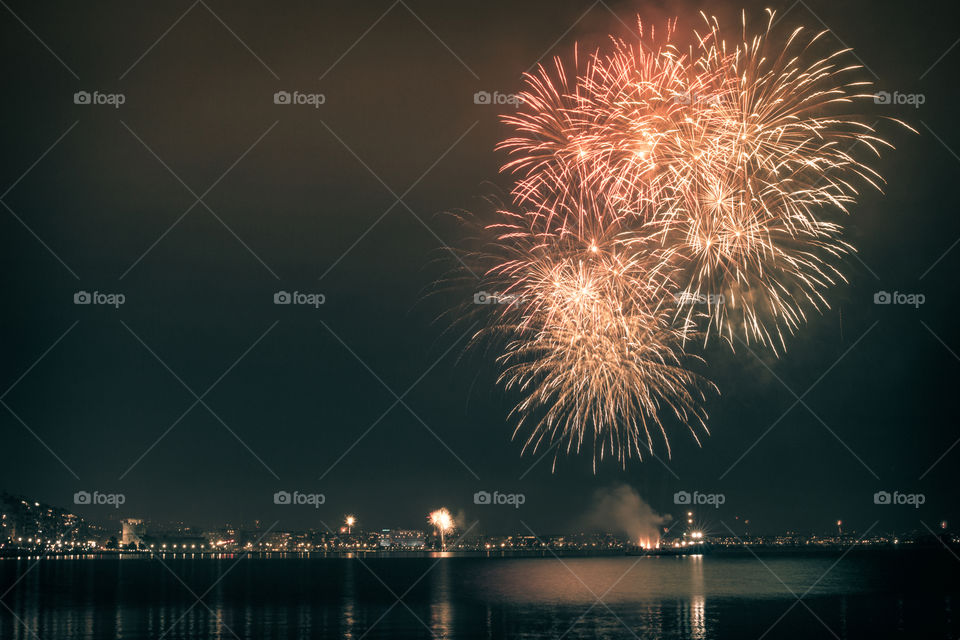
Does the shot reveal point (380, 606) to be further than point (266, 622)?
Yes

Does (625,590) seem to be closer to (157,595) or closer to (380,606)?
(380,606)

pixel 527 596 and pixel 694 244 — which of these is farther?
pixel 527 596

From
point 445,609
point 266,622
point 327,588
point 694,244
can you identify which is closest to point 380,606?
point 445,609

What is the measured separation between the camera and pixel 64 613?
56500 millimetres

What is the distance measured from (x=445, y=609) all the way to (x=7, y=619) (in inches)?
1174

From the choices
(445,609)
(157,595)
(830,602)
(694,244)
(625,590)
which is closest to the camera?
(694,244)

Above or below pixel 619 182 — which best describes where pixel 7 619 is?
below

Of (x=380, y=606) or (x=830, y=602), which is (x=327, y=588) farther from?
(x=830, y=602)

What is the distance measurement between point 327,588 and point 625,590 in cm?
3390

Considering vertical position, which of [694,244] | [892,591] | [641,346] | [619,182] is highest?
[619,182]

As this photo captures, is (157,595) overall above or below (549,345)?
below

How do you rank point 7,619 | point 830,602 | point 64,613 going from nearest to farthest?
point 7,619 → point 64,613 → point 830,602

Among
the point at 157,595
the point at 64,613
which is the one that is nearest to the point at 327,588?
the point at 157,595

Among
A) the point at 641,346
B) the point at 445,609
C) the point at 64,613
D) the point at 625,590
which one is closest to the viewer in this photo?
the point at 641,346
